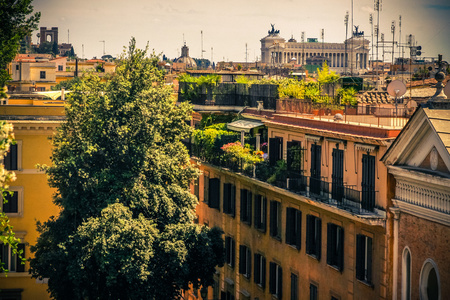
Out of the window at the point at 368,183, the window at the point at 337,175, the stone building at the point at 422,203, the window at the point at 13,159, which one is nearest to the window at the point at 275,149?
the window at the point at 337,175

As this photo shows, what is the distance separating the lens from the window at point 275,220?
3266 cm

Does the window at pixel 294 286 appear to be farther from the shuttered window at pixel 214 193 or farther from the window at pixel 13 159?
the window at pixel 13 159

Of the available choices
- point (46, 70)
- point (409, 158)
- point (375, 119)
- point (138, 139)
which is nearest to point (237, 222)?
point (138, 139)

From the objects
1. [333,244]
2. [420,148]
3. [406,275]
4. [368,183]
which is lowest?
[406,275]

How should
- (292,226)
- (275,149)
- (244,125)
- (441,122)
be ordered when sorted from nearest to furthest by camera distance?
(441,122) → (292,226) → (275,149) → (244,125)

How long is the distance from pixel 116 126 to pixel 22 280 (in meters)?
13.3

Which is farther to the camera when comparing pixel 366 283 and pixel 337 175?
pixel 337 175

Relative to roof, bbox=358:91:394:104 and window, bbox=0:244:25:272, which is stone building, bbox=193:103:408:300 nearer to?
roof, bbox=358:91:394:104

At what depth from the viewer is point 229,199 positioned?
38.6 m

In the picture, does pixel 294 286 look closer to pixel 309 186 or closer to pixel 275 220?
pixel 275 220

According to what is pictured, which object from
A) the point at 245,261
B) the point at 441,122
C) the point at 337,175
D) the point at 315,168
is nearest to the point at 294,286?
the point at 315,168

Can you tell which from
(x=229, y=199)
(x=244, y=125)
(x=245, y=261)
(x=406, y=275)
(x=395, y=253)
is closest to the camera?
(x=406, y=275)

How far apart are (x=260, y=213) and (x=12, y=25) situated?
12.1 metres

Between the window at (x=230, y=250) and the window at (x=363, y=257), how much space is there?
12.5 meters
